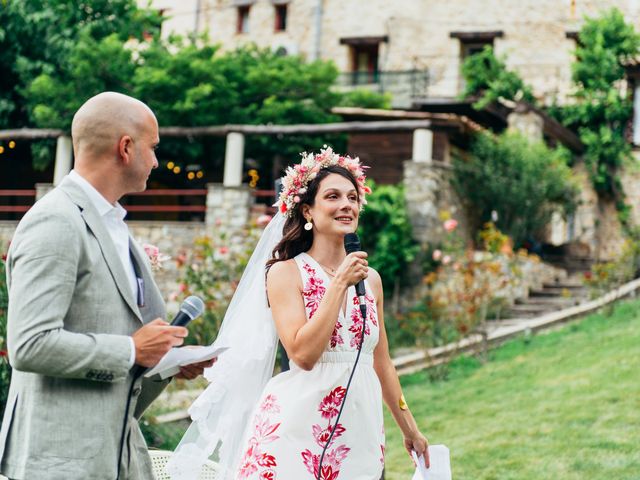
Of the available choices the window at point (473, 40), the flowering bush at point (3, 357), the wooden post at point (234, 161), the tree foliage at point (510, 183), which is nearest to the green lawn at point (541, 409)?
the flowering bush at point (3, 357)

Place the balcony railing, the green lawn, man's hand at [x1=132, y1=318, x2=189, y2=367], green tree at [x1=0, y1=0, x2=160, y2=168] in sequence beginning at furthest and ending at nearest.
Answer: the balcony railing → green tree at [x1=0, y1=0, x2=160, y2=168] → the green lawn → man's hand at [x1=132, y1=318, x2=189, y2=367]

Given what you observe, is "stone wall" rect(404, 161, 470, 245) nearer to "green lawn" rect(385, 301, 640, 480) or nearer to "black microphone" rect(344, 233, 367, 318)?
"green lawn" rect(385, 301, 640, 480)

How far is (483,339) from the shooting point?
44.4 ft

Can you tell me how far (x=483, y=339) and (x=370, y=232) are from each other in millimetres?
4920

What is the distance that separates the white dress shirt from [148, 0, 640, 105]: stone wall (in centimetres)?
2349

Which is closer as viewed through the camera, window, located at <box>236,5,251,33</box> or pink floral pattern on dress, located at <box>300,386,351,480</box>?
pink floral pattern on dress, located at <box>300,386,351,480</box>

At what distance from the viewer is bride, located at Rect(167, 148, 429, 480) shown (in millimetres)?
3809

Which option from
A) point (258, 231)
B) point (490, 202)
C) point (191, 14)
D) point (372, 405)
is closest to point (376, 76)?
point (191, 14)

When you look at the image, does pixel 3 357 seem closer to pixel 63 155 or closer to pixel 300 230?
pixel 300 230

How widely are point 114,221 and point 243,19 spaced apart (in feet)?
93.4

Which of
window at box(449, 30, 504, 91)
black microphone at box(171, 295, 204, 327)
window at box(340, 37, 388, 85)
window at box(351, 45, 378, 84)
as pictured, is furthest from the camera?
window at box(351, 45, 378, 84)

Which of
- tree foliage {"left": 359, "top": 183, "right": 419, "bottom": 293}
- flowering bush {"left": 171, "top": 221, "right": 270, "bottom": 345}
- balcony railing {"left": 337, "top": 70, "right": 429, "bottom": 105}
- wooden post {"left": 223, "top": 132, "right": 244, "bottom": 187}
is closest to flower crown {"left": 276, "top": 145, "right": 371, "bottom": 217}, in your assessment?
flowering bush {"left": 171, "top": 221, "right": 270, "bottom": 345}

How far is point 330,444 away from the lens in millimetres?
3836

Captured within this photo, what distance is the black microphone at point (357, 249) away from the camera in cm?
378
